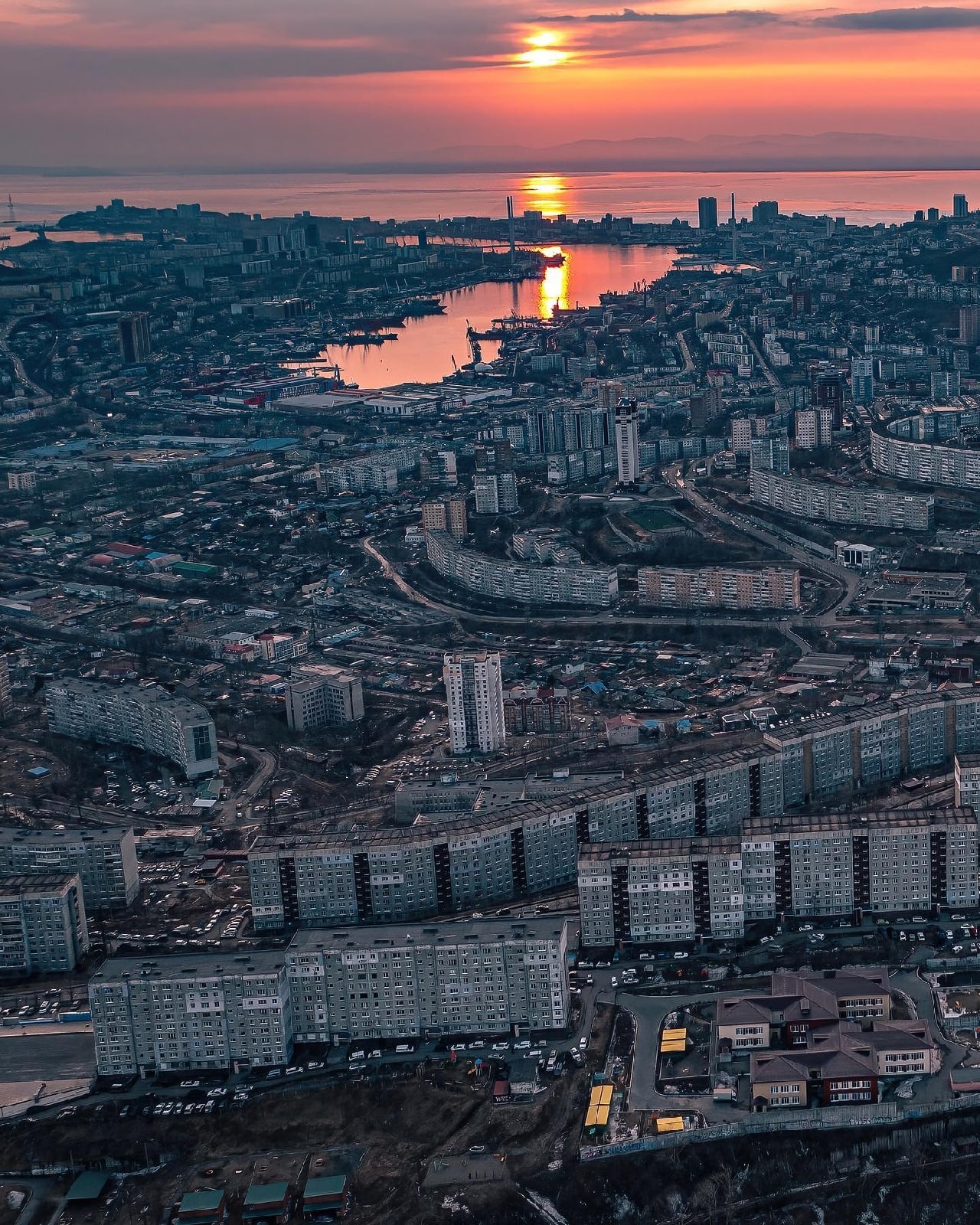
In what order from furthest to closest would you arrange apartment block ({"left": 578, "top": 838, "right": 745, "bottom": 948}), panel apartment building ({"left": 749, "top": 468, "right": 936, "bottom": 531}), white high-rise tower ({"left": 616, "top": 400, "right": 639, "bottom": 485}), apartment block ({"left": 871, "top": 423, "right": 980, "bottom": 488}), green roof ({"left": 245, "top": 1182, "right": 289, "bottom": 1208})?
white high-rise tower ({"left": 616, "top": 400, "right": 639, "bottom": 485})
apartment block ({"left": 871, "top": 423, "right": 980, "bottom": 488})
panel apartment building ({"left": 749, "top": 468, "right": 936, "bottom": 531})
apartment block ({"left": 578, "top": 838, "right": 745, "bottom": 948})
green roof ({"left": 245, "top": 1182, "right": 289, "bottom": 1208})

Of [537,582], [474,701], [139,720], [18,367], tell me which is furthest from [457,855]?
[18,367]

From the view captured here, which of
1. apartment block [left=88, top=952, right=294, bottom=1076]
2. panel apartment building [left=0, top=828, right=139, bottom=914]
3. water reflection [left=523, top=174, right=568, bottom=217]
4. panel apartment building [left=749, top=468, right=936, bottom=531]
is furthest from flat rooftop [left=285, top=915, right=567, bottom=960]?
water reflection [left=523, top=174, right=568, bottom=217]

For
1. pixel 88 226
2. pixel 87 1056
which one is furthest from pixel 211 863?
pixel 88 226

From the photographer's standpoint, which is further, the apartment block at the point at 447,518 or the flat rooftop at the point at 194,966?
the apartment block at the point at 447,518

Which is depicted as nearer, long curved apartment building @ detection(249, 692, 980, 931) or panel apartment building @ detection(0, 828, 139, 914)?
long curved apartment building @ detection(249, 692, 980, 931)

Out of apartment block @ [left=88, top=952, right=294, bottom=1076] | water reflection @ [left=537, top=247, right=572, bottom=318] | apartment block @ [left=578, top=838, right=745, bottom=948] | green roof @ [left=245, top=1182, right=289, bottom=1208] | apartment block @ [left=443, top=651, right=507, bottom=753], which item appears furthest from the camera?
water reflection @ [left=537, top=247, right=572, bottom=318]

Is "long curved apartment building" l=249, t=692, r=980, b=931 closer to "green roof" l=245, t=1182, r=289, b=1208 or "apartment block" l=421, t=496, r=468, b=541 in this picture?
"green roof" l=245, t=1182, r=289, b=1208

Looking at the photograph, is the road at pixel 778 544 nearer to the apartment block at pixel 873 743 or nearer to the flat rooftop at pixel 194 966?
the apartment block at pixel 873 743

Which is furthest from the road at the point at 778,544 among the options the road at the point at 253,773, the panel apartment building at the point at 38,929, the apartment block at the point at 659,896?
the panel apartment building at the point at 38,929

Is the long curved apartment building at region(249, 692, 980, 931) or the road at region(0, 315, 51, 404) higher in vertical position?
the road at region(0, 315, 51, 404)
